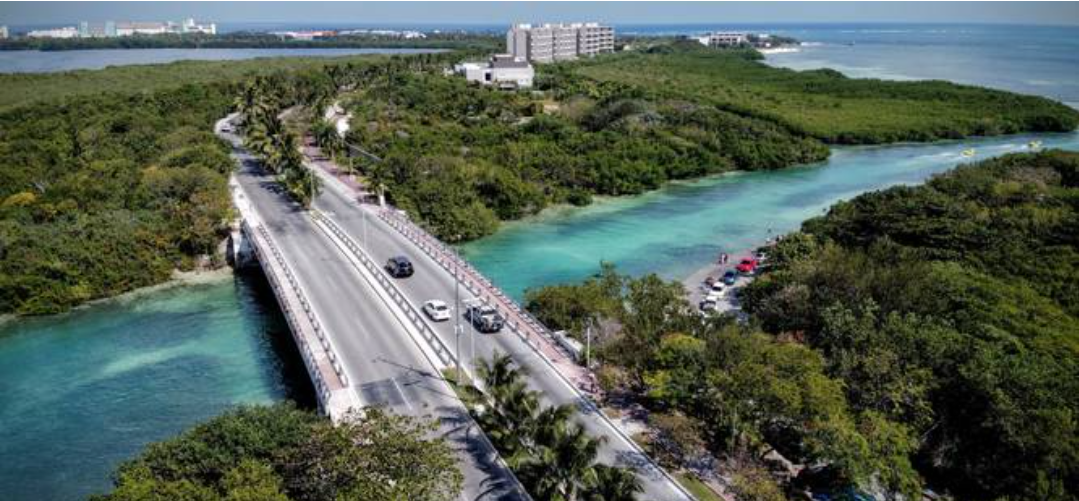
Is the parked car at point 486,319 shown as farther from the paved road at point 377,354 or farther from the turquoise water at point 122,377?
the turquoise water at point 122,377

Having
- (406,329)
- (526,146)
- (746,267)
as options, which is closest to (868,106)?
(526,146)

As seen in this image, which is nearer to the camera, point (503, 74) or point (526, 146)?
point (526, 146)

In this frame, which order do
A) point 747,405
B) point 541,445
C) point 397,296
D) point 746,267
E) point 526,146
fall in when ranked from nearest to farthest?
point 541,445 → point 747,405 → point 397,296 → point 746,267 → point 526,146

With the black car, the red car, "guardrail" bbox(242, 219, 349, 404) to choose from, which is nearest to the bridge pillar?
→ "guardrail" bbox(242, 219, 349, 404)

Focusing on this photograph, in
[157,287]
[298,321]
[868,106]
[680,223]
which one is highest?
[868,106]

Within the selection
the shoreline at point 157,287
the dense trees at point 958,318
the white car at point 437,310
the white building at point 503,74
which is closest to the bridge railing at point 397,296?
the white car at point 437,310

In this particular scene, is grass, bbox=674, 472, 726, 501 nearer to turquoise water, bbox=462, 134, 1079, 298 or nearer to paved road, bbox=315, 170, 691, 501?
paved road, bbox=315, 170, 691, 501

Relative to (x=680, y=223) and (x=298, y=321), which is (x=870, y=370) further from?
(x=680, y=223)
